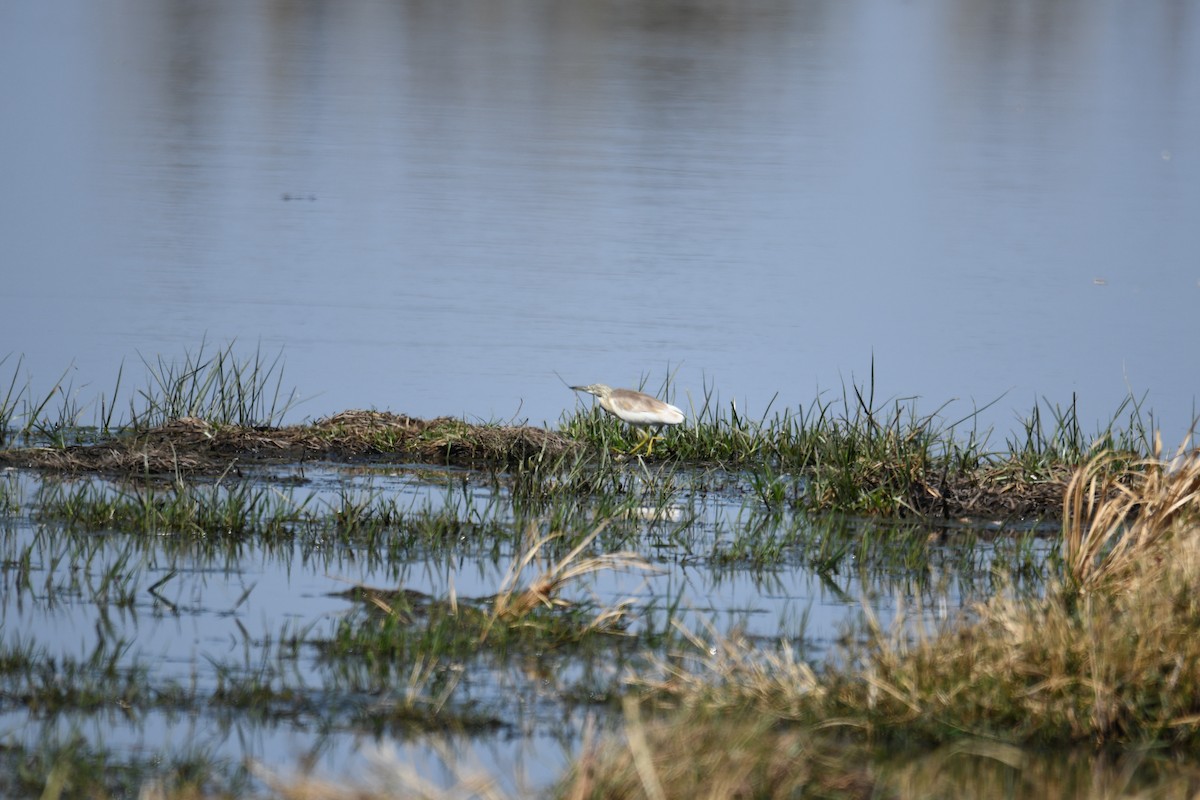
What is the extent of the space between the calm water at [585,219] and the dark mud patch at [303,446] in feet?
7.07

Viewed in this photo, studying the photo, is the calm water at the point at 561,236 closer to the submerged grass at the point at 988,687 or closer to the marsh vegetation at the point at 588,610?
the marsh vegetation at the point at 588,610

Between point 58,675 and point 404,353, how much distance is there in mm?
8676

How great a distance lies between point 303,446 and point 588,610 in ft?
10.1

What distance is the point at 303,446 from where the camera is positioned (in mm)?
9586

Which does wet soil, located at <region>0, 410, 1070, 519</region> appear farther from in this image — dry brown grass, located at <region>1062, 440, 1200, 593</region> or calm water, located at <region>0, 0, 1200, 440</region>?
calm water, located at <region>0, 0, 1200, 440</region>

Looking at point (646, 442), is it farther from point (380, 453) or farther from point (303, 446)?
point (303, 446)

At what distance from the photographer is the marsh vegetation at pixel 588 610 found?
5555mm

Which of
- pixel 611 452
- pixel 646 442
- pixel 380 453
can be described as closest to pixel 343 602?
pixel 380 453

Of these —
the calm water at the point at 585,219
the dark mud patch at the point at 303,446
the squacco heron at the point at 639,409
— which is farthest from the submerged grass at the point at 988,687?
the calm water at the point at 585,219

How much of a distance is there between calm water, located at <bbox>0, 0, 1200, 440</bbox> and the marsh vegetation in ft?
8.89

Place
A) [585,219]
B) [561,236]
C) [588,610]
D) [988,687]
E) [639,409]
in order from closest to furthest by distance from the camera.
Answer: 1. [988,687]
2. [588,610]
3. [639,409]
4. [561,236]
5. [585,219]

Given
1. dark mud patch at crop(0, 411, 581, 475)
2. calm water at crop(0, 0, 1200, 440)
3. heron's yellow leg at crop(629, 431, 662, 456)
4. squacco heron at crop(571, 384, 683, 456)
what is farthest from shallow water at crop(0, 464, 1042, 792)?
calm water at crop(0, 0, 1200, 440)

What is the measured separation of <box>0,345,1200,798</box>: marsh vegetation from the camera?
555 centimetres

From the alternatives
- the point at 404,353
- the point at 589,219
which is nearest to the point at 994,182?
the point at 589,219
